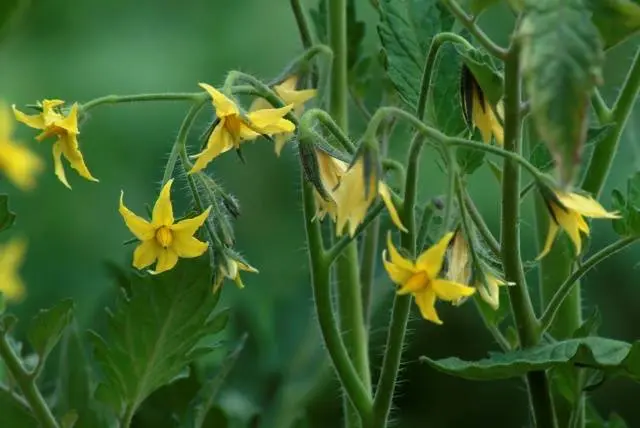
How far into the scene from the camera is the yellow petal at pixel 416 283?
0.35 meters

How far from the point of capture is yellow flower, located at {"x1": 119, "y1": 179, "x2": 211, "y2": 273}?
0.40 meters

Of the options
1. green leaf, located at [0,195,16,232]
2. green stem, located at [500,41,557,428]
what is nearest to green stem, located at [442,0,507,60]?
green stem, located at [500,41,557,428]

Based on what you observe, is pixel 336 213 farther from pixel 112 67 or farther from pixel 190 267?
pixel 112 67

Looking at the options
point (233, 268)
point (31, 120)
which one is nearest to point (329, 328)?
point (233, 268)

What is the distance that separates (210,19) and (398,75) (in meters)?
1.10

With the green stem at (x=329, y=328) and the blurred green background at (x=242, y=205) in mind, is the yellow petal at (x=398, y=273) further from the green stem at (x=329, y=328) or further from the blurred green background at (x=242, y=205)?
the blurred green background at (x=242, y=205)

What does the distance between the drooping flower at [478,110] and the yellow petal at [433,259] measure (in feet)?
0.30

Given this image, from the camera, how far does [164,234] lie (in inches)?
15.9

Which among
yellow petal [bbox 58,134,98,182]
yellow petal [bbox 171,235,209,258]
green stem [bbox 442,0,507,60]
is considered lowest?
yellow petal [bbox 171,235,209,258]

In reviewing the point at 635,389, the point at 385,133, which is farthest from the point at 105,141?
the point at 385,133

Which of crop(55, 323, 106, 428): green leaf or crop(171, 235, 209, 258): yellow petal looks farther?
crop(55, 323, 106, 428): green leaf

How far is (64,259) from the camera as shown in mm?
1217

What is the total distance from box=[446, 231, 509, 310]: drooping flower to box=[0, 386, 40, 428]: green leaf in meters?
0.23

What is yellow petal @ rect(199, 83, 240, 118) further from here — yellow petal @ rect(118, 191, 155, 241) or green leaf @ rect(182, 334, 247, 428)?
green leaf @ rect(182, 334, 247, 428)
